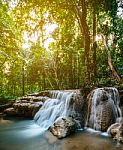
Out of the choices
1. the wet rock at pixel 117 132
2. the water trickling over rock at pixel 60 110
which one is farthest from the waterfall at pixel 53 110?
the wet rock at pixel 117 132

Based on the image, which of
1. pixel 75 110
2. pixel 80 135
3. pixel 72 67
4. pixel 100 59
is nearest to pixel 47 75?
pixel 72 67

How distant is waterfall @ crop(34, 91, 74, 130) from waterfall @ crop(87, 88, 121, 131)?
1.36 m

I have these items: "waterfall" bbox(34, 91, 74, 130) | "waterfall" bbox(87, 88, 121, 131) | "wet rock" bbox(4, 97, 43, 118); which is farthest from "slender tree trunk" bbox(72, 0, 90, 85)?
"wet rock" bbox(4, 97, 43, 118)

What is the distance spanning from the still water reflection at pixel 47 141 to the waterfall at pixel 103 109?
2.36 feet

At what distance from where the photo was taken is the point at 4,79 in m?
26.5

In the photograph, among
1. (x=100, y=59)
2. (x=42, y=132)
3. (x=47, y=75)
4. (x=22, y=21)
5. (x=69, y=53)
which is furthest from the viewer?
(x=47, y=75)

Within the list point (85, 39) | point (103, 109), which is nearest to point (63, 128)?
point (103, 109)

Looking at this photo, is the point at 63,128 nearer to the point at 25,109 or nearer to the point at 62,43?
the point at 25,109

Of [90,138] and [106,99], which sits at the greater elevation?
[106,99]

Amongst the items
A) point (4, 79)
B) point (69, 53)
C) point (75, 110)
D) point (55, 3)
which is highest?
point (55, 3)

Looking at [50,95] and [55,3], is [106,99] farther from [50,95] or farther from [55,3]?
[55,3]

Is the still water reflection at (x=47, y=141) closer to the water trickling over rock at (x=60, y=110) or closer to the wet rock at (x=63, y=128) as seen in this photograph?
the wet rock at (x=63, y=128)

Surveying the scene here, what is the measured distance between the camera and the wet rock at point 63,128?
8.73 meters

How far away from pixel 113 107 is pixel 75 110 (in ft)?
6.25
